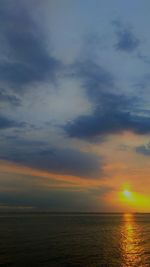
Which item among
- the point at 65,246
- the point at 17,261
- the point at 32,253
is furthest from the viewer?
the point at 65,246

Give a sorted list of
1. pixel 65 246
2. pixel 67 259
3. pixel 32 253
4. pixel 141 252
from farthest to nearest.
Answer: pixel 65 246 < pixel 141 252 < pixel 32 253 < pixel 67 259

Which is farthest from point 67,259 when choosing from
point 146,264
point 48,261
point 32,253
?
point 146,264

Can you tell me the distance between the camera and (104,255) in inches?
2136

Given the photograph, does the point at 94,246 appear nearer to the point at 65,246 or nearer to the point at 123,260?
the point at 65,246

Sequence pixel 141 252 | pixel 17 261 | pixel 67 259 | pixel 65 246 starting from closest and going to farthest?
pixel 17 261, pixel 67 259, pixel 141 252, pixel 65 246

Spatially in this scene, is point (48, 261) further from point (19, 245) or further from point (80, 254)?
point (19, 245)

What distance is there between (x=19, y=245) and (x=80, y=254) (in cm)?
1429

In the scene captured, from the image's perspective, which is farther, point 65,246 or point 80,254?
point 65,246

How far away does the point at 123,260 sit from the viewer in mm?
50438

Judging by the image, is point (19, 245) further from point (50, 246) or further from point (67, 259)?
point (67, 259)

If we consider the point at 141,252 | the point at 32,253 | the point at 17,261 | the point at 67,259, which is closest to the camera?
the point at 17,261

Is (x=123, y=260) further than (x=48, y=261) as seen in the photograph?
Yes

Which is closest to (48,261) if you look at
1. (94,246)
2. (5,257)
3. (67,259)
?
(67,259)

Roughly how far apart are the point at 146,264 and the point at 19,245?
25.9m
